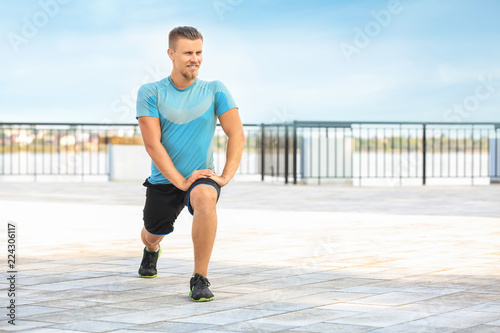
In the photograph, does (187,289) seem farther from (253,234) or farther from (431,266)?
(253,234)

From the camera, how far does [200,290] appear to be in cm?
386

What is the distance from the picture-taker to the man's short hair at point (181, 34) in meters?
4.12

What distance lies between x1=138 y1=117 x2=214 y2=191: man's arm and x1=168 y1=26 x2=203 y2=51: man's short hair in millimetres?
412

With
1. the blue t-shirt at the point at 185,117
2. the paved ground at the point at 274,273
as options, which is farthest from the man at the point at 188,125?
the paved ground at the point at 274,273

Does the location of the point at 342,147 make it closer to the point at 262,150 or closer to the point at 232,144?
the point at 262,150

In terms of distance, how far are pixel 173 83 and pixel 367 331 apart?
1.79 metres

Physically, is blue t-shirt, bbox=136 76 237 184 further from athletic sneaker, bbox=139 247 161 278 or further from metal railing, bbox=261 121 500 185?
metal railing, bbox=261 121 500 185

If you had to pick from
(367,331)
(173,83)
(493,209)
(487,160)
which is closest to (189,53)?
(173,83)

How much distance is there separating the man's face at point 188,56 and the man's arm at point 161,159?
30cm

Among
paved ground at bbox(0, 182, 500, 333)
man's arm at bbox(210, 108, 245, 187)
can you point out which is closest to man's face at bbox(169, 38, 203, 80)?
man's arm at bbox(210, 108, 245, 187)

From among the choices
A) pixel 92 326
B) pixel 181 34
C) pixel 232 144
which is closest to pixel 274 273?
pixel 232 144

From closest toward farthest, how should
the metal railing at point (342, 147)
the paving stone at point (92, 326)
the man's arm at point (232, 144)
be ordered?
the paving stone at point (92, 326)
the man's arm at point (232, 144)
the metal railing at point (342, 147)

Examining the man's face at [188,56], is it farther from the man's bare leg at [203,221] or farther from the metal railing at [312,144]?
the metal railing at [312,144]

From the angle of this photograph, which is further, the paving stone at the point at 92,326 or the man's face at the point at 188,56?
the man's face at the point at 188,56
